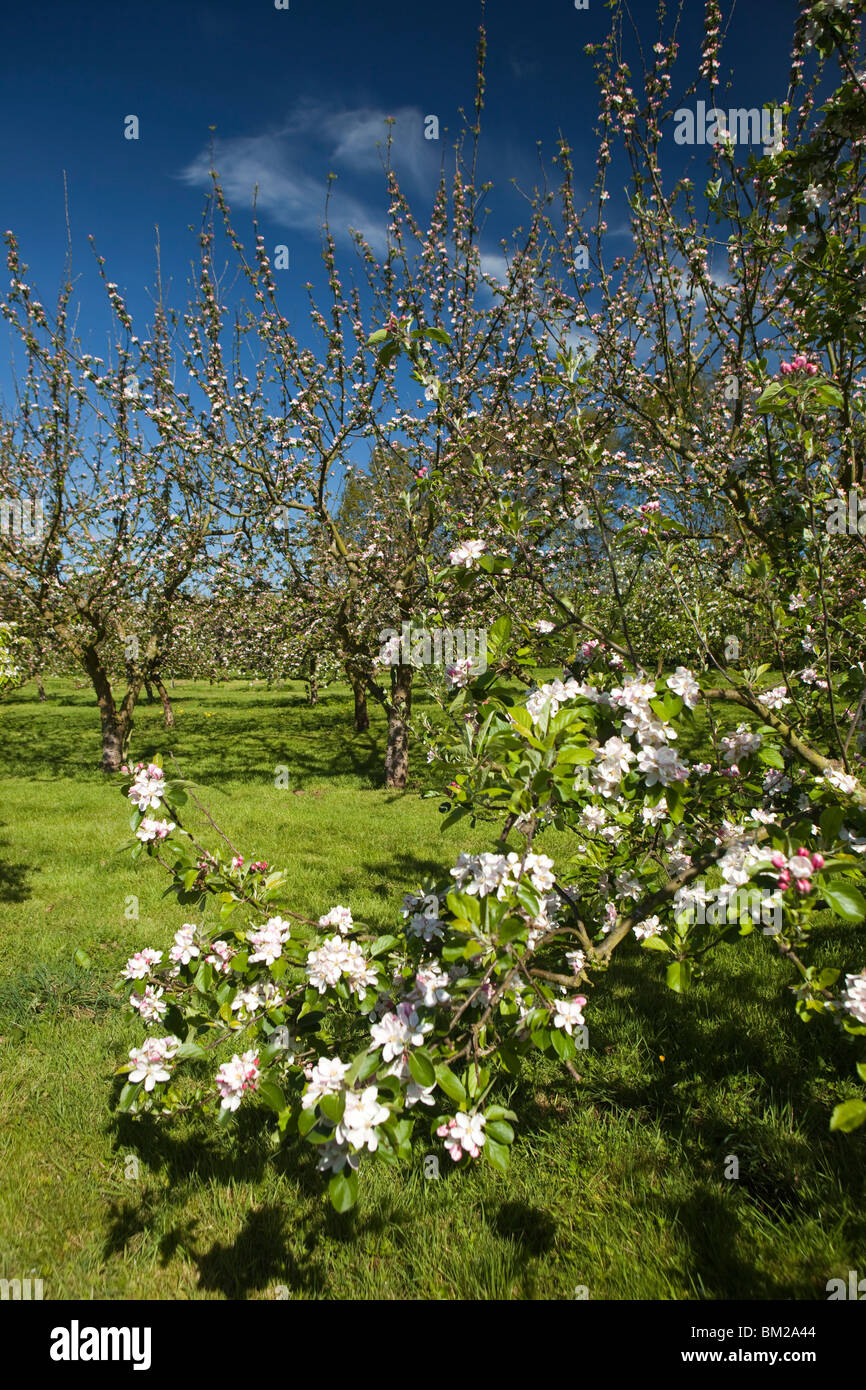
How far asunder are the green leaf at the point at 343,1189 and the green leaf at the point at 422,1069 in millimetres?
254

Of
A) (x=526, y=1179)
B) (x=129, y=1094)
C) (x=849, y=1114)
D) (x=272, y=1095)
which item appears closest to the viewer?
(x=849, y=1114)

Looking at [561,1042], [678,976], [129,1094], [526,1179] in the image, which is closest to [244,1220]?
[129,1094]

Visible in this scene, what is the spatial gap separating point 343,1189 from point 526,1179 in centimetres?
160

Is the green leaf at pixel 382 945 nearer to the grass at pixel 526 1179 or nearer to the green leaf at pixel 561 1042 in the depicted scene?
the green leaf at pixel 561 1042

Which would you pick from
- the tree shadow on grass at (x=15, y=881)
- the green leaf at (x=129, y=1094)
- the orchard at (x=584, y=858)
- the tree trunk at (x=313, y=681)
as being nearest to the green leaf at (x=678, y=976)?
the orchard at (x=584, y=858)

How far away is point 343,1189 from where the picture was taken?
1.40 meters

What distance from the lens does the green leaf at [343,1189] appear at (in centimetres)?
137

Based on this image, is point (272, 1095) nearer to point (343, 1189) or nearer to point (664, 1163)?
point (343, 1189)

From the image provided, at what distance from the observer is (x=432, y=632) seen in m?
2.70

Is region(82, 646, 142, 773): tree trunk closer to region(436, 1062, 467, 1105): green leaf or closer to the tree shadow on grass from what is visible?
the tree shadow on grass

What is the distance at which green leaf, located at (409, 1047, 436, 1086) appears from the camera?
1.42 m
